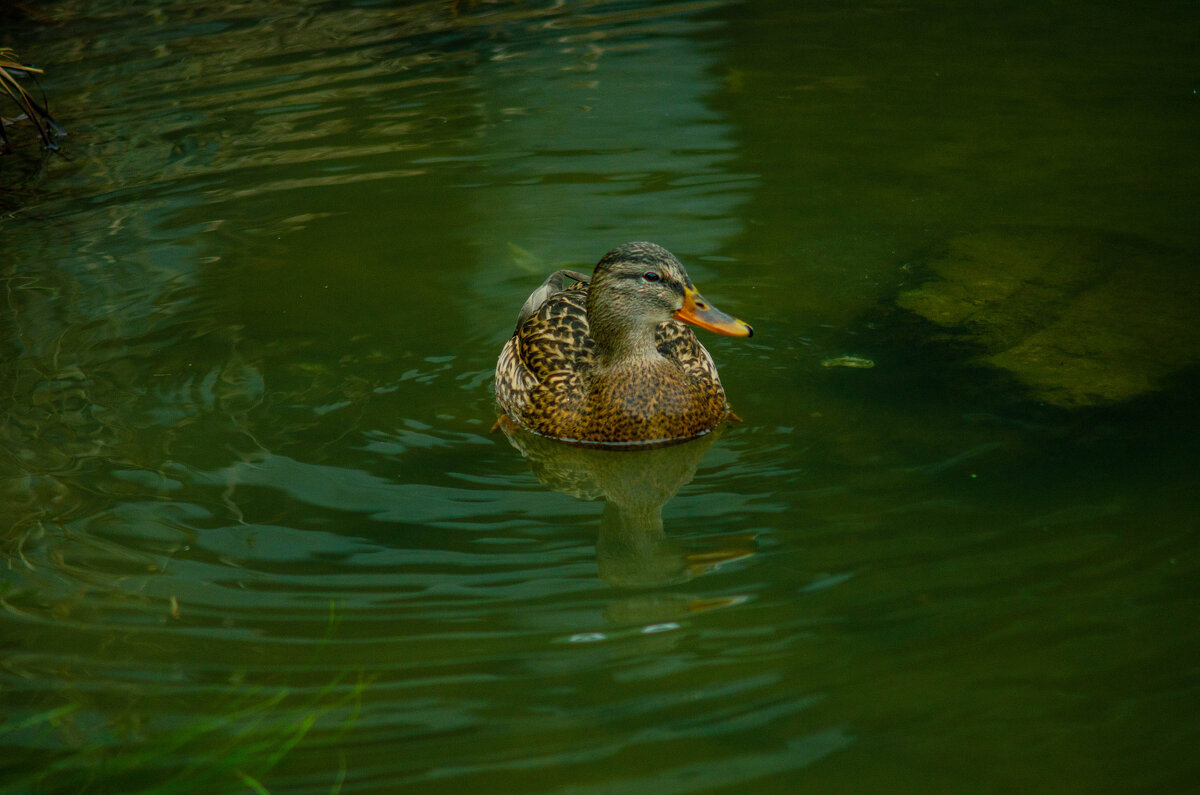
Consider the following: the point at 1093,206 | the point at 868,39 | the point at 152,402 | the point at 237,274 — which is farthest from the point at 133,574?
the point at 868,39

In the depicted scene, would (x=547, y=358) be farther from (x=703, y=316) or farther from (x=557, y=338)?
(x=703, y=316)

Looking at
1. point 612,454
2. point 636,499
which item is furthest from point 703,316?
point 636,499

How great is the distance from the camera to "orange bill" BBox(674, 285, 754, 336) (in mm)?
5262

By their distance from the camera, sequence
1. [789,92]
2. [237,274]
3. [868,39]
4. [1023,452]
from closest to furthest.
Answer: [1023,452], [237,274], [789,92], [868,39]

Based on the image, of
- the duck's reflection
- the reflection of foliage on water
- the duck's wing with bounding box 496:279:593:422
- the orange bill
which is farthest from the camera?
the duck's wing with bounding box 496:279:593:422

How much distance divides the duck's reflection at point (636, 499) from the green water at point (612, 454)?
3 centimetres

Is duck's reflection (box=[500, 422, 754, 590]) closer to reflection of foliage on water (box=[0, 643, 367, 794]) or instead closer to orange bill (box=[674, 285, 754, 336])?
orange bill (box=[674, 285, 754, 336])

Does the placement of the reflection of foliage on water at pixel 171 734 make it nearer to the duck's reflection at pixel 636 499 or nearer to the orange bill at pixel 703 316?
the duck's reflection at pixel 636 499

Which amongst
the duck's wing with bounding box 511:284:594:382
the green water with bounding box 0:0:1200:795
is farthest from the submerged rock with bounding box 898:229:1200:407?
the duck's wing with bounding box 511:284:594:382

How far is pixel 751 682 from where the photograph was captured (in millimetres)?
3510

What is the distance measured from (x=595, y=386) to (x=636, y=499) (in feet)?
2.64

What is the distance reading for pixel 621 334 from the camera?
5605mm

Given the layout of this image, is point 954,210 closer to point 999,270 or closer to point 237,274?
point 999,270

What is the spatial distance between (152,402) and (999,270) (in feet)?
14.9
